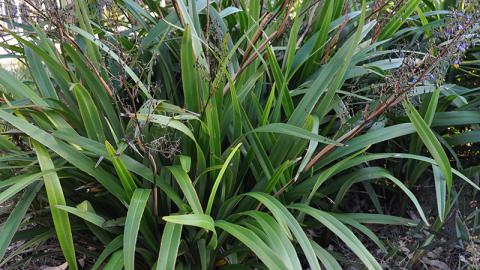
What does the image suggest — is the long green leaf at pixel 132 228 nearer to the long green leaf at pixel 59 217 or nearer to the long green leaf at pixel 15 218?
the long green leaf at pixel 59 217

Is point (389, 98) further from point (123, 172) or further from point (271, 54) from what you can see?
point (123, 172)

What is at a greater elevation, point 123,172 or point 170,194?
point 123,172

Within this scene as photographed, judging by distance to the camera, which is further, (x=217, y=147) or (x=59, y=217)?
(x=217, y=147)

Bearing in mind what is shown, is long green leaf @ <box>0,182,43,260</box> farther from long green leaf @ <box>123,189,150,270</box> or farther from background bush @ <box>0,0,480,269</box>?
long green leaf @ <box>123,189,150,270</box>

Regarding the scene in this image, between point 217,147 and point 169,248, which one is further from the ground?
point 217,147

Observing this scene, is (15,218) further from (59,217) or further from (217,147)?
(217,147)

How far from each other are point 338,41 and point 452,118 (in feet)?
2.11

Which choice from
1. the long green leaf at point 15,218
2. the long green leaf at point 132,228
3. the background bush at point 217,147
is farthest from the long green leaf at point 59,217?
the long green leaf at point 132,228

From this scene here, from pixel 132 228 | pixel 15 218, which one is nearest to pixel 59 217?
pixel 15 218

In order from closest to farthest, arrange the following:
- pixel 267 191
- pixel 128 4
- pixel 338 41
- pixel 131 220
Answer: pixel 131 220 → pixel 267 191 → pixel 128 4 → pixel 338 41

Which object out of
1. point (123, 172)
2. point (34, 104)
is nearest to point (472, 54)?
point (123, 172)

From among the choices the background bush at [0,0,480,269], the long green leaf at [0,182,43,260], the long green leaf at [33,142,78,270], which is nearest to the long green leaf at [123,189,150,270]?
the background bush at [0,0,480,269]

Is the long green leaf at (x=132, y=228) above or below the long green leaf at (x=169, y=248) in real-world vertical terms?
above

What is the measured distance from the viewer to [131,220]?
1549mm
